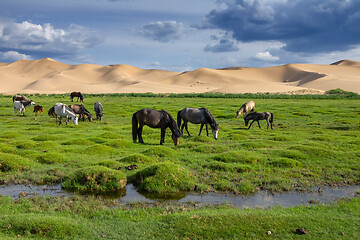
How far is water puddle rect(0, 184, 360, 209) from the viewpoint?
991cm

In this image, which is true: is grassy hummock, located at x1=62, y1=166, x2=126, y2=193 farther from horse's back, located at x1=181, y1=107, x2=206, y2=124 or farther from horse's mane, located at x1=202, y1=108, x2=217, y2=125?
horse's back, located at x1=181, y1=107, x2=206, y2=124

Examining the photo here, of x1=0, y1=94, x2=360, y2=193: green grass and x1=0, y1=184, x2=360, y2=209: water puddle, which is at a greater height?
x1=0, y1=94, x2=360, y2=193: green grass

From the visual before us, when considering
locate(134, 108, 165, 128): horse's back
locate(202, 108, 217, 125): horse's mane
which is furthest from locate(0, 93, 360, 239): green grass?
locate(134, 108, 165, 128): horse's back

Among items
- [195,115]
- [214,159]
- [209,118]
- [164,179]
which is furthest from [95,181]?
[195,115]

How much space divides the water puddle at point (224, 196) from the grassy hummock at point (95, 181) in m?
0.35

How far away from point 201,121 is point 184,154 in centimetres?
588

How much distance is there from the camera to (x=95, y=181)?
36.0 feet

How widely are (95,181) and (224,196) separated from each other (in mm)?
4518

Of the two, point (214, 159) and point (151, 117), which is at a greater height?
point (151, 117)

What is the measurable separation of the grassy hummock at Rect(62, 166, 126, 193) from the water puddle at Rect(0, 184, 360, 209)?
351 millimetres

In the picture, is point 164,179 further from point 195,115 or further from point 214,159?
point 195,115

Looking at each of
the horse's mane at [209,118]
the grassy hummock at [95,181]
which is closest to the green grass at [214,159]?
the grassy hummock at [95,181]

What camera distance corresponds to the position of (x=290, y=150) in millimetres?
15938

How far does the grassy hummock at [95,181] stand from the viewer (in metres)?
10.7
